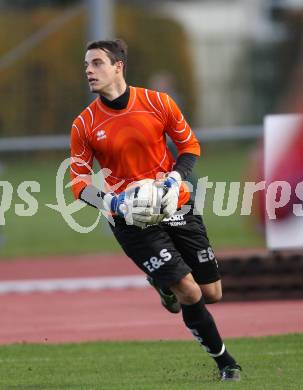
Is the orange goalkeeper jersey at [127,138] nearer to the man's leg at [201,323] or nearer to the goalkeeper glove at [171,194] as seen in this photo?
the goalkeeper glove at [171,194]

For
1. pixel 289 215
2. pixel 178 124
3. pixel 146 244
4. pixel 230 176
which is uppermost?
pixel 178 124

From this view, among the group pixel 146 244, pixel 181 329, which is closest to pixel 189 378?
pixel 146 244

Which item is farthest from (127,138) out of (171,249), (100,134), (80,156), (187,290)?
(187,290)

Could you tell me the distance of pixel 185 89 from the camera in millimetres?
33344

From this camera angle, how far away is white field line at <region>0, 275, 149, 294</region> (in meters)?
15.1

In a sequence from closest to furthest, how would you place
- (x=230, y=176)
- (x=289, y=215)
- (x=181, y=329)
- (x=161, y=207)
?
1. (x=161, y=207)
2. (x=181, y=329)
3. (x=289, y=215)
4. (x=230, y=176)

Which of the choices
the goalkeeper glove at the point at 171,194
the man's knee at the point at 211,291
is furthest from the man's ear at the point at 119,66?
the man's knee at the point at 211,291

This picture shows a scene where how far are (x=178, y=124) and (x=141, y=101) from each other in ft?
1.01

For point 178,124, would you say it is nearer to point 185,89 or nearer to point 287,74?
point 185,89

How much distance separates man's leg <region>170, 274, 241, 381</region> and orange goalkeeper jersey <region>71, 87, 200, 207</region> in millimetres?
634

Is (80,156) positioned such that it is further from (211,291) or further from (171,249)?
(211,291)

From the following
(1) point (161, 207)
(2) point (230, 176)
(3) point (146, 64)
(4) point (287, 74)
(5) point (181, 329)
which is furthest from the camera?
(4) point (287, 74)

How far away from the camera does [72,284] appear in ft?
50.8

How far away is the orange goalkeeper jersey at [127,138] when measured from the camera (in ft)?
28.4
